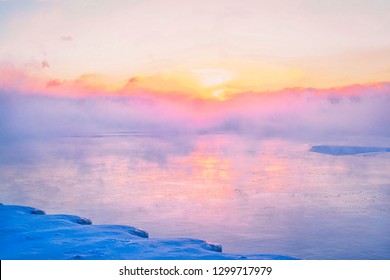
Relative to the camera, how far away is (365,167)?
368 inches

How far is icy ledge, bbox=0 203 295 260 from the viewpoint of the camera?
3615 mm

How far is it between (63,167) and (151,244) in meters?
7.05

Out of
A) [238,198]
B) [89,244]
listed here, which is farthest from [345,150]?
[89,244]

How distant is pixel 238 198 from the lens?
6879 mm

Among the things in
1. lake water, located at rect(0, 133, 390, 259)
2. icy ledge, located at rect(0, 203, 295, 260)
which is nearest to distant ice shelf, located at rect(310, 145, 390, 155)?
lake water, located at rect(0, 133, 390, 259)

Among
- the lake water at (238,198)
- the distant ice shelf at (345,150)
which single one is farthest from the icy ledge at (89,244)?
the distant ice shelf at (345,150)

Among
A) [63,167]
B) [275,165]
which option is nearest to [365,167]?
[275,165]

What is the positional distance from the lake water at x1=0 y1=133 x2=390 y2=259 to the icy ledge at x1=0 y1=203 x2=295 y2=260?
113cm

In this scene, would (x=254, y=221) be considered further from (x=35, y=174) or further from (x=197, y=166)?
(x=35, y=174)

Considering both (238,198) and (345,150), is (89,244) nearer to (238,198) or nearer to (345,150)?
(238,198)

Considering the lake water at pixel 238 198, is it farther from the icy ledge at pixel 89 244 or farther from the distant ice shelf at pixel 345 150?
the icy ledge at pixel 89 244

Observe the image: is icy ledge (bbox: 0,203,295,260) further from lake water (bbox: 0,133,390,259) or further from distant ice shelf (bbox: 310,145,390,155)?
distant ice shelf (bbox: 310,145,390,155)

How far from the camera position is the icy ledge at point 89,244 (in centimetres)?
362

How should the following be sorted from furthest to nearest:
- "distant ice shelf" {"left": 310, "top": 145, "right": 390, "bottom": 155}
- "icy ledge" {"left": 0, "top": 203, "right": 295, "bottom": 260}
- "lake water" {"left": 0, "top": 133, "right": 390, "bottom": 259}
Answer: "distant ice shelf" {"left": 310, "top": 145, "right": 390, "bottom": 155} → "lake water" {"left": 0, "top": 133, "right": 390, "bottom": 259} → "icy ledge" {"left": 0, "top": 203, "right": 295, "bottom": 260}
